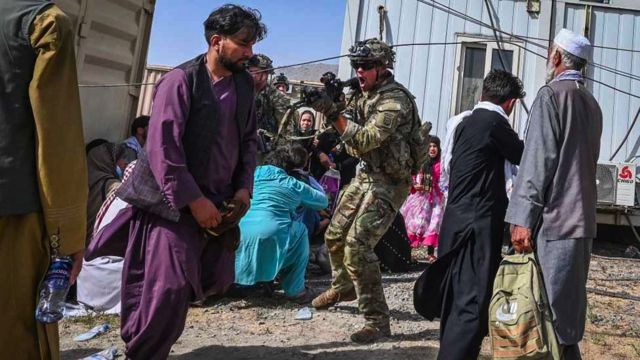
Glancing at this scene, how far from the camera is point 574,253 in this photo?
2.48 metres

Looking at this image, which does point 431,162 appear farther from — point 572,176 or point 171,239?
point 171,239

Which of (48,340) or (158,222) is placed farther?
(158,222)

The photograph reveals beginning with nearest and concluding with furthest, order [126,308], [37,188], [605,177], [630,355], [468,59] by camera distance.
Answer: [37,188], [126,308], [630,355], [605,177], [468,59]

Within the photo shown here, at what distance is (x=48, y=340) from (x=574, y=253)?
2144 mm

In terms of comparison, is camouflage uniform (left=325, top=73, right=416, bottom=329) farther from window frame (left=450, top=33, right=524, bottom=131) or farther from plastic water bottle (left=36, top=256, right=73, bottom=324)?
window frame (left=450, top=33, right=524, bottom=131)

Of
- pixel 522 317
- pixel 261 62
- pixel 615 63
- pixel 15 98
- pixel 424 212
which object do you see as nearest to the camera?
pixel 15 98

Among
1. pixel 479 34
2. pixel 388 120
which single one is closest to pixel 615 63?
pixel 479 34

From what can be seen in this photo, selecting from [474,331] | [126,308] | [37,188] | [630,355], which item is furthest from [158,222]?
[630,355]

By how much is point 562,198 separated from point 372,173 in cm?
138

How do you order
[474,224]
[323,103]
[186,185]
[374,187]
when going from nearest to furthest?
1. [186,185]
2. [474,224]
3. [323,103]
4. [374,187]

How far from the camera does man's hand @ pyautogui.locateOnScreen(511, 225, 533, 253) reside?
2.54m

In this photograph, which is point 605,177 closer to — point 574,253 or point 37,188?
point 574,253

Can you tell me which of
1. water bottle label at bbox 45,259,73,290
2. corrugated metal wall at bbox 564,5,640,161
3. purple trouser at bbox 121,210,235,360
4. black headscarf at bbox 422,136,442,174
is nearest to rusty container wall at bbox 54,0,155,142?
purple trouser at bbox 121,210,235,360

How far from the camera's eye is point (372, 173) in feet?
12.0
